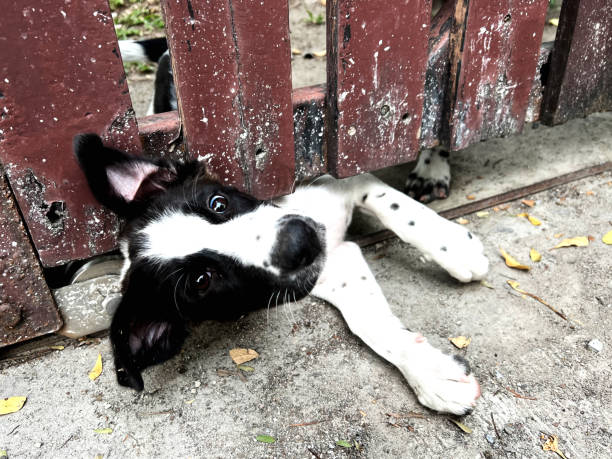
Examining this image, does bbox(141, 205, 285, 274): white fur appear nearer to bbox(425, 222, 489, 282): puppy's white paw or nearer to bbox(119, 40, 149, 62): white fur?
bbox(425, 222, 489, 282): puppy's white paw

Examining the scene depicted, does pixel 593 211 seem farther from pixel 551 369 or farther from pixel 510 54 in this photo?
pixel 551 369

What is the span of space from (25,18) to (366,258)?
69.7 inches

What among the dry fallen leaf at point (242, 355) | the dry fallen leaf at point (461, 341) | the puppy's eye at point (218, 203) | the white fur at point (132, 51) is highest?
the white fur at point (132, 51)

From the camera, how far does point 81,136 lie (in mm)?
1840

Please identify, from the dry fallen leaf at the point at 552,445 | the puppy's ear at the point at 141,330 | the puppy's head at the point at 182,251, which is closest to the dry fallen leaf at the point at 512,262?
the dry fallen leaf at the point at 552,445

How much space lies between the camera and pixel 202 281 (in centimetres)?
192

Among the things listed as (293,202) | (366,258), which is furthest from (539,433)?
(293,202)

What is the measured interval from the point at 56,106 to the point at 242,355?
1189mm

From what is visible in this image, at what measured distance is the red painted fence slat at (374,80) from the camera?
2086mm

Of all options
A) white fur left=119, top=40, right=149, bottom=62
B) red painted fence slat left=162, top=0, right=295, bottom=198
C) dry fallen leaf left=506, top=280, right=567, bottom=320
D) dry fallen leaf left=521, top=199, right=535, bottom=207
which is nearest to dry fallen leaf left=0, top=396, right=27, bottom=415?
red painted fence slat left=162, top=0, right=295, bottom=198

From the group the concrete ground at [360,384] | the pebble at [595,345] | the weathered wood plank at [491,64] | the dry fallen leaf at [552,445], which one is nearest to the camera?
the dry fallen leaf at [552,445]

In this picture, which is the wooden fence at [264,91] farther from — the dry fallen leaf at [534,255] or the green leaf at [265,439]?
the green leaf at [265,439]

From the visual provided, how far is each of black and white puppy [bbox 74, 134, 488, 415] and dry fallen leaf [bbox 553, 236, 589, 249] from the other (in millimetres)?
583

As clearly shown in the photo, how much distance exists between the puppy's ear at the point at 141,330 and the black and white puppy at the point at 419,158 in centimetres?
160
